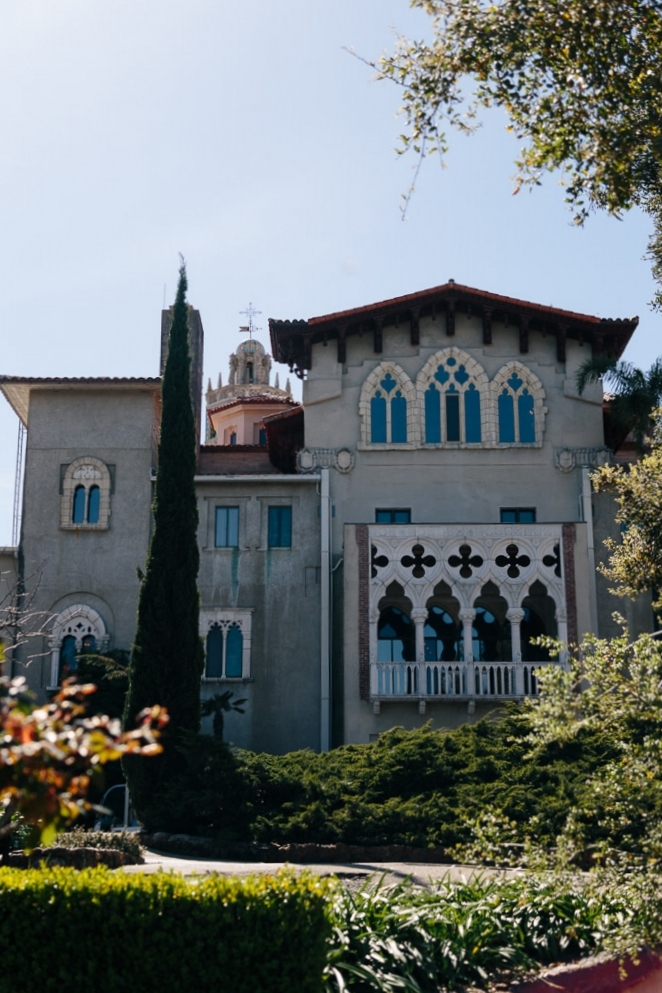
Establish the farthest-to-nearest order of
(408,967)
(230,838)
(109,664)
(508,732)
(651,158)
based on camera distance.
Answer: (109,664) < (508,732) < (230,838) < (651,158) < (408,967)

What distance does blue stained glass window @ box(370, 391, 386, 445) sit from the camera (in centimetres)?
3116

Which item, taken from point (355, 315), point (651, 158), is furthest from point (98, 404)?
point (651, 158)

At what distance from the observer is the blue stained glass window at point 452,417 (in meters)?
31.0

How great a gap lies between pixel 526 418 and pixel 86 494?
11.5 m

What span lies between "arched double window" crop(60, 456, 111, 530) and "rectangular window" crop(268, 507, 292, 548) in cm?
416

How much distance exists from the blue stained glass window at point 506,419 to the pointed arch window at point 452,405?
1.87ft

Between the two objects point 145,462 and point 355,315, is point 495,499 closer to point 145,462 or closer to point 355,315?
point 355,315

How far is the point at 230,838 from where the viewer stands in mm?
18500

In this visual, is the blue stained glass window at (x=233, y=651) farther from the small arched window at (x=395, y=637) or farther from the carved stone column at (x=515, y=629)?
the carved stone column at (x=515, y=629)

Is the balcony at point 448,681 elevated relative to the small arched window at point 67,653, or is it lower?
lower

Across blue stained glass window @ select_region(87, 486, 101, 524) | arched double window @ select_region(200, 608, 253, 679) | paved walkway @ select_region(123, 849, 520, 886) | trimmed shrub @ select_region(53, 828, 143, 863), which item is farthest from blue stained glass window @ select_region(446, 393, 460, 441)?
trimmed shrub @ select_region(53, 828, 143, 863)

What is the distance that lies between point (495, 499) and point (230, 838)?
47.3 feet

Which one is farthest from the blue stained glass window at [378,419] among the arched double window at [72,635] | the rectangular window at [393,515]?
the arched double window at [72,635]

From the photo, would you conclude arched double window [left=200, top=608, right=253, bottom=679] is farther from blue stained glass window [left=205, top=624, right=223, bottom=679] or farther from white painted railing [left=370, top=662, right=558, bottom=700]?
white painted railing [left=370, top=662, right=558, bottom=700]
